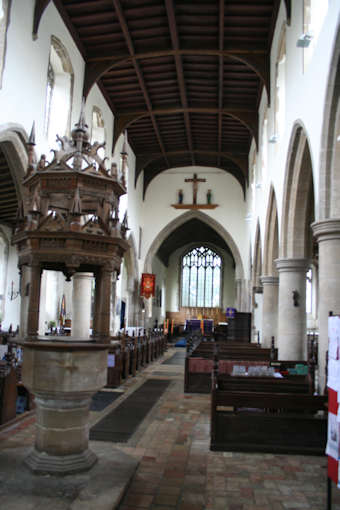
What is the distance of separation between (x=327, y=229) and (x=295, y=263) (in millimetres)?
3122

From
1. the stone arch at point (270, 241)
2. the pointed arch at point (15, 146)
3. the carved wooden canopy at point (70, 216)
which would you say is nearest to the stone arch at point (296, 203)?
the stone arch at point (270, 241)

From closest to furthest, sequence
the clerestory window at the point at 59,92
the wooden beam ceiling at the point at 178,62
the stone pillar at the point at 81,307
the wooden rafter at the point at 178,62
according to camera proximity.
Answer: the stone pillar at the point at 81,307 → the wooden rafter at the point at 178,62 → the wooden beam ceiling at the point at 178,62 → the clerestory window at the point at 59,92

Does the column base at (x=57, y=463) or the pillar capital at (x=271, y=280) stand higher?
the pillar capital at (x=271, y=280)

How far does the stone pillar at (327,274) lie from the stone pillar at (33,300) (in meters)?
3.81

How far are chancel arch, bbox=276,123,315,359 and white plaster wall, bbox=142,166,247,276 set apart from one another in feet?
39.2

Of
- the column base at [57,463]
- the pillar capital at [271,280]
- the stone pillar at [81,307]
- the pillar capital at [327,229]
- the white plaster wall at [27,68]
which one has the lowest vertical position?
the column base at [57,463]

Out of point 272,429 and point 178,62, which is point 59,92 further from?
point 272,429

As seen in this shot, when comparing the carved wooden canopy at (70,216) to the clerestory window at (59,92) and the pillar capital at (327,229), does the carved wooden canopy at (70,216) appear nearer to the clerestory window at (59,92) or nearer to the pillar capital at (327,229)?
the pillar capital at (327,229)

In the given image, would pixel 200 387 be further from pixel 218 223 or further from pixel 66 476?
pixel 218 223

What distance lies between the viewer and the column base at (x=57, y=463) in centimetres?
393

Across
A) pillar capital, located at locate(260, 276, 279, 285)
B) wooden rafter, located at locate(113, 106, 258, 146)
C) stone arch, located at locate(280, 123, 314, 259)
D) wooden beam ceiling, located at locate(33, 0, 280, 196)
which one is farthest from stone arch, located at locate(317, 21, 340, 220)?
wooden rafter, located at locate(113, 106, 258, 146)

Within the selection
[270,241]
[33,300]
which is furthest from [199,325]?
[33,300]

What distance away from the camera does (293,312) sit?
9.24 meters

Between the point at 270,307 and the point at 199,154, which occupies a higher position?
the point at 199,154
